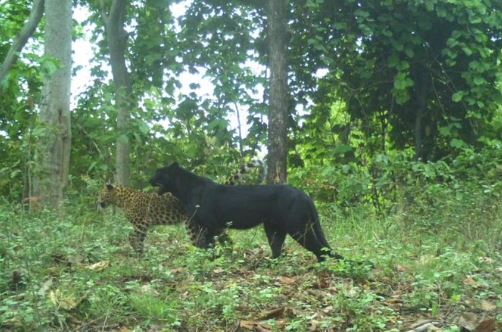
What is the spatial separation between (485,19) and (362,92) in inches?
121

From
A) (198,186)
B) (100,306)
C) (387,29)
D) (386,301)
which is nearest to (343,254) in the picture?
(386,301)

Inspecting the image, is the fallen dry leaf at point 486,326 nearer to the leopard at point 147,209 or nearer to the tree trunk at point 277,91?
the leopard at point 147,209

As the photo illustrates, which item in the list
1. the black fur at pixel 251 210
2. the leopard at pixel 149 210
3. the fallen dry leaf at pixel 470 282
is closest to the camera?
Answer: the fallen dry leaf at pixel 470 282

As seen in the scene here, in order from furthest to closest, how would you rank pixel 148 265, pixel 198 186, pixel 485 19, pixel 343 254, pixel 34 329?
1. pixel 485 19
2. pixel 198 186
3. pixel 343 254
4. pixel 148 265
5. pixel 34 329

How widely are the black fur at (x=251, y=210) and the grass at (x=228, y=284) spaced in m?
0.30

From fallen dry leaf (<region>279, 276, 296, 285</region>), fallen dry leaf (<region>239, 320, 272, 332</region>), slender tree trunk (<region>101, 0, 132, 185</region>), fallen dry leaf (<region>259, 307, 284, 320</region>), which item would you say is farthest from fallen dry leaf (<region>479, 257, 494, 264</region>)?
slender tree trunk (<region>101, 0, 132, 185</region>)

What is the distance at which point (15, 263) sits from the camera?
18.9 feet

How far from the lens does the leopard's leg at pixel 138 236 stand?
800cm

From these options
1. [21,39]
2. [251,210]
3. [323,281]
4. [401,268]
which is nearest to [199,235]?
[251,210]

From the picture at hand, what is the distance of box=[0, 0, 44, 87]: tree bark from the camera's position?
7121mm

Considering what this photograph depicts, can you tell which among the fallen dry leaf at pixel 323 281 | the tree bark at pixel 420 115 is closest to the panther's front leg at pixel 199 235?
the fallen dry leaf at pixel 323 281

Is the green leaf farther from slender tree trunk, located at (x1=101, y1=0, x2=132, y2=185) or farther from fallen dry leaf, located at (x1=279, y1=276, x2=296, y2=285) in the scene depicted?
fallen dry leaf, located at (x1=279, y1=276, x2=296, y2=285)

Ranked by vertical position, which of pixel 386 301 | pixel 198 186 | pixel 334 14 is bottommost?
pixel 386 301

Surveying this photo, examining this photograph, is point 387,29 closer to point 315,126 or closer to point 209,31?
point 315,126
